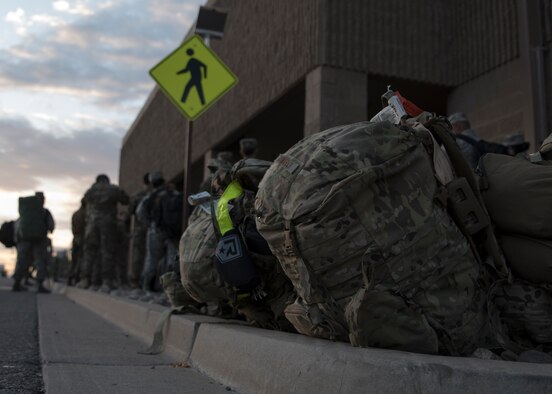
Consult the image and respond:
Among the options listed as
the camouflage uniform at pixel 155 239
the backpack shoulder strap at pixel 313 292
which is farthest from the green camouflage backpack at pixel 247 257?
the camouflage uniform at pixel 155 239

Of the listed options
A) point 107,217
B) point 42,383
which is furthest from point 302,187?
point 107,217

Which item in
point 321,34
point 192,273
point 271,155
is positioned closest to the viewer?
point 192,273

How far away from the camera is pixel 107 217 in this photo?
1095cm

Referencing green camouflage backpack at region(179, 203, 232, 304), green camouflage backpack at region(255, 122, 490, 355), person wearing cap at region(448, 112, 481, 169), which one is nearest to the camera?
green camouflage backpack at region(255, 122, 490, 355)

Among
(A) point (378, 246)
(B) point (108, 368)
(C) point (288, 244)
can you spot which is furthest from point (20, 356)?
(A) point (378, 246)

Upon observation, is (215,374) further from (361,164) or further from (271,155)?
(271,155)

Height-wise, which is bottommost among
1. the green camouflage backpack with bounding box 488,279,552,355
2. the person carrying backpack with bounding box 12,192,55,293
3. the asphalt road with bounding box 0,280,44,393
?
the asphalt road with bounding box 0,280,44,393

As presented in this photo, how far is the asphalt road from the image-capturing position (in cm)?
295

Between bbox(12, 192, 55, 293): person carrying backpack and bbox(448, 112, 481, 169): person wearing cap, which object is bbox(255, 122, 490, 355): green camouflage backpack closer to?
bbox(448, 112, 481, 169): person wearing cap

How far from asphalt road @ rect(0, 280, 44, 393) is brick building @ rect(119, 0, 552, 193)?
474 centimetres

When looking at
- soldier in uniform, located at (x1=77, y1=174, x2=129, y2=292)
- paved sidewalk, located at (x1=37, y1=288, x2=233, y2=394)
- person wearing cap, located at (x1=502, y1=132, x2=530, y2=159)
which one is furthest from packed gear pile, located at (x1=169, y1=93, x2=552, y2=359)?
soldier in uniform, located at (x1=77, y1=174, x2=129, y2=292)

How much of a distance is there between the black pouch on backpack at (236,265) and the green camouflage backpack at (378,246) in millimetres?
588

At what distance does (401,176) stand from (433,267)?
36 centimetres

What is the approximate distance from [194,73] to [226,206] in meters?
3.41
